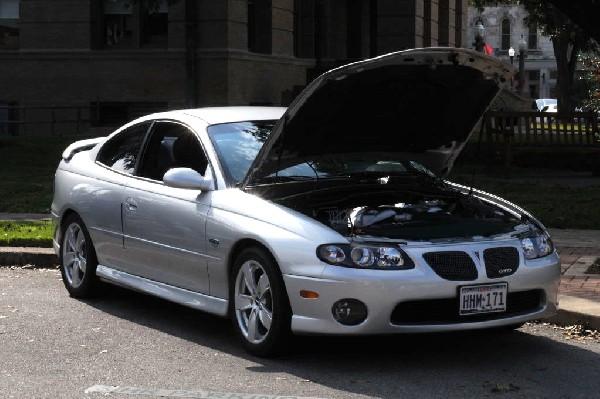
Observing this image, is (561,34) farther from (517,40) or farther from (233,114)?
(517,40)

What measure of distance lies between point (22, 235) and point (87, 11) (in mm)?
18675

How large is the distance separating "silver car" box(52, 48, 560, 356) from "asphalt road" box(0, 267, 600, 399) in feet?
0.89

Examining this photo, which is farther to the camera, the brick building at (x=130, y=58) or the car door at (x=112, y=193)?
the brick building at (x=130, y=58)

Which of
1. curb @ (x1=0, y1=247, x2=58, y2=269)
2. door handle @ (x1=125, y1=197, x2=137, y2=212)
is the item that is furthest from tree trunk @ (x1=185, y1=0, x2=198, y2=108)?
door handle @ (x1=125, y1=197, x2=137, y2=212)

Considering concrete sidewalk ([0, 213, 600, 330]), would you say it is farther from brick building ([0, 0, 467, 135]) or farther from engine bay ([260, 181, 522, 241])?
brick building ([0, 0, 467, 135])

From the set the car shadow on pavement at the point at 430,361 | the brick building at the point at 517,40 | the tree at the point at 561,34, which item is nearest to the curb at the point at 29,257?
the car shadow on pavement at the point at 430,361

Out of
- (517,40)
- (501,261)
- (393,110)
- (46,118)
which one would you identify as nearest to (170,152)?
(393,110)

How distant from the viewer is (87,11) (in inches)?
1195

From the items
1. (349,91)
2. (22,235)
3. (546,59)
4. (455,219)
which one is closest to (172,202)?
(349,91)

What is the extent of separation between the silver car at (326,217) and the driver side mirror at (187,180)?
0.04 ft

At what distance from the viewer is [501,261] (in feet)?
24.5

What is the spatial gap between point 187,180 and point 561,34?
31664 millimetres

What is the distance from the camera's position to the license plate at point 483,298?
7256 millimetres

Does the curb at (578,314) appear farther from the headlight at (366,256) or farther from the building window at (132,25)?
the building window at (132,25)
